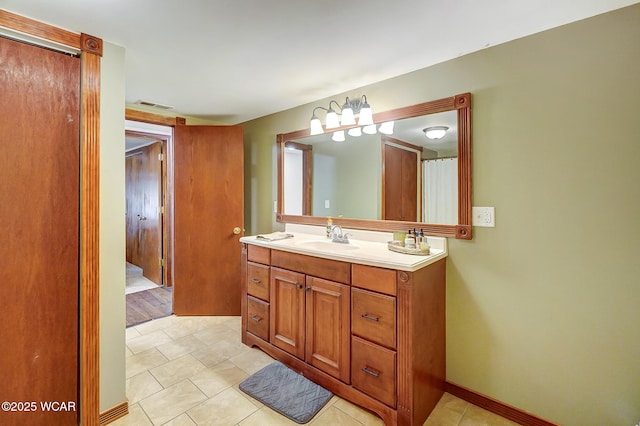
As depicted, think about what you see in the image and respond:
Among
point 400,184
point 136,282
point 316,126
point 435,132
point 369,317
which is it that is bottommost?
point 136,282

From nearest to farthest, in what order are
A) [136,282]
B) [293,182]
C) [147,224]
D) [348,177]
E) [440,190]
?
1. [440,190]
2. [348,177]
3. [293,182]
4. [136,282]
5. [147,224]

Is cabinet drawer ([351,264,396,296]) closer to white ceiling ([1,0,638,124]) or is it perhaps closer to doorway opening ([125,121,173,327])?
white ceiling ([1,0,638,124])

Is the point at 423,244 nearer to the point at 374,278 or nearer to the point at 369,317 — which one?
the point at 374,278

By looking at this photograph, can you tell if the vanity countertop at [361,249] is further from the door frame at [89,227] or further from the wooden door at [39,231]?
the wooden door at [39,231]

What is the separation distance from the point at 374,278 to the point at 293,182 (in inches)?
60.4

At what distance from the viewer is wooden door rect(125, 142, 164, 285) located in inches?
162

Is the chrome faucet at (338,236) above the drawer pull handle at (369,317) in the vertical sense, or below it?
above

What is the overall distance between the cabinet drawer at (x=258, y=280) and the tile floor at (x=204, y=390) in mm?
486

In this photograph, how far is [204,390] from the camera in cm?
184

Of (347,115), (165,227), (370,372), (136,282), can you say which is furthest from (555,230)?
(136,282)

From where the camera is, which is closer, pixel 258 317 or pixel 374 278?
pixel 374 278

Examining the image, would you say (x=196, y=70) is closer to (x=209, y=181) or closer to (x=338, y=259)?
(x=209, y=181)

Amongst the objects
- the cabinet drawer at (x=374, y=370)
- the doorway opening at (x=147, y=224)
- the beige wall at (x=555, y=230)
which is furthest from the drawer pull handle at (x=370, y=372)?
the doorway opening at (x=147, y=224)

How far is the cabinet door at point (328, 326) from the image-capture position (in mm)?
1733
